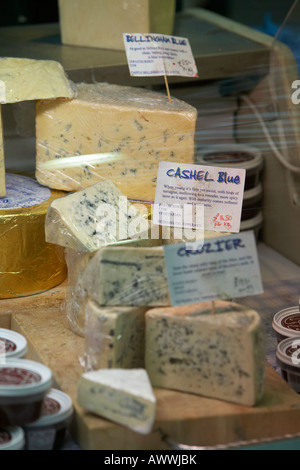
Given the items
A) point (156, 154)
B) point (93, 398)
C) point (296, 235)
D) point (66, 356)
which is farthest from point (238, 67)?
point (93, 398)

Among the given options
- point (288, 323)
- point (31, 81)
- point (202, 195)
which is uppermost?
point (31, 81)

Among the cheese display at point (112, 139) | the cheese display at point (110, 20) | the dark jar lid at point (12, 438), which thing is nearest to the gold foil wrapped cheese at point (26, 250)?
the cheese display at point (112, 139)

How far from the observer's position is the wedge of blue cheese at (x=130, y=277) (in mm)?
1527

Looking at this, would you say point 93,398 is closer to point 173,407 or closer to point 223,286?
point 173,407

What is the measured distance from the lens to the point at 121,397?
1372 millimetres

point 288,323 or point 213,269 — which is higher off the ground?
point 213,269

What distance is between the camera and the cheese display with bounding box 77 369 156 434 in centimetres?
135

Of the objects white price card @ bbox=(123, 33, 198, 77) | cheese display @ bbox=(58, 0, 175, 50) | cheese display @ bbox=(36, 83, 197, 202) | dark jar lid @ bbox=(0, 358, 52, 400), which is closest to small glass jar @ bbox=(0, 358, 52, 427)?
dark jar lid @ bbox=(0, 358, 52, 400)

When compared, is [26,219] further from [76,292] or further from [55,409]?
[55,409]

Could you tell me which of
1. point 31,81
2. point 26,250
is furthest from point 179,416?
point 31,81

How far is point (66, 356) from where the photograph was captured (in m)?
1.72

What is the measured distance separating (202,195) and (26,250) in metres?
0.53

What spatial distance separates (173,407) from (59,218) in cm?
55

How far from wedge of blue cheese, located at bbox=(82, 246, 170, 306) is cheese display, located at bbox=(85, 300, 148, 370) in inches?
0.9
